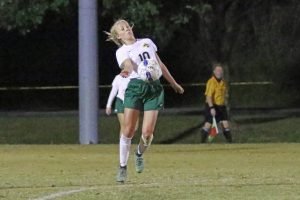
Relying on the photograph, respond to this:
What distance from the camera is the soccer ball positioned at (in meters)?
12.8

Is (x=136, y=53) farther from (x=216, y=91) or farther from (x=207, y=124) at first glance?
(x=207, y=124)

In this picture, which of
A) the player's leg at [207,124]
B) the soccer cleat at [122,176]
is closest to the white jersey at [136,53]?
the soccer cleat at [122,176]

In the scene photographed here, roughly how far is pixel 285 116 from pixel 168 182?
2349 centimetres

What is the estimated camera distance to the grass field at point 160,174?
11.7m

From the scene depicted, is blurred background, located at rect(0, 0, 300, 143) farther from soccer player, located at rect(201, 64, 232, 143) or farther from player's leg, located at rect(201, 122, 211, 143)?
soccer player, located at rect(201, 64, 232, 143)

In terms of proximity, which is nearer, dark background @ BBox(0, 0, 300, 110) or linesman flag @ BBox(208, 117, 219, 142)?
linesman flag @ BBox(208, 117, 219, 142)

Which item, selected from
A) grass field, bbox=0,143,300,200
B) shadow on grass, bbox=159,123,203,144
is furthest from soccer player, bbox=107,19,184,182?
shadow on grass, bbox=159,123,203,144

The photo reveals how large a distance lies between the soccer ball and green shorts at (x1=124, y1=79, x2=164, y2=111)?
10cm

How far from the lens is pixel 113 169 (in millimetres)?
15477

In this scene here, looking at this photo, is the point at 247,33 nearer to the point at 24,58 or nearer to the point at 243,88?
the point at 243,88

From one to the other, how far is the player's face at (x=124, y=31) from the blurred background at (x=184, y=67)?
15.7 metres

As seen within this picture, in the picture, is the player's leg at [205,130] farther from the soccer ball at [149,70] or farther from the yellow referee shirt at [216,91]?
the soccer ball at [149,70]

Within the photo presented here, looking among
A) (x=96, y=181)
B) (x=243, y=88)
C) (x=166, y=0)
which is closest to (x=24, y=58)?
(x=243, y=88)

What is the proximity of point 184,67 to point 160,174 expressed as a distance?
29058mm
